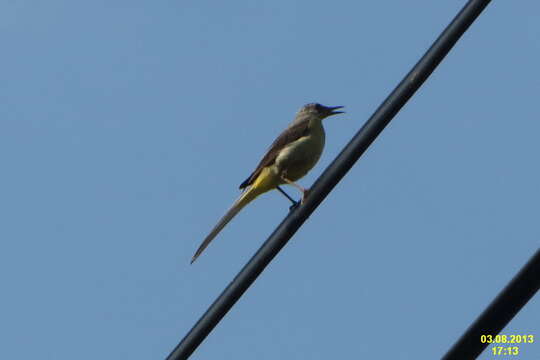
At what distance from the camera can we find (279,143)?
9.95m

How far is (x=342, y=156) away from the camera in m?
4.86

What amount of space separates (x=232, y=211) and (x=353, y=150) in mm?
4511

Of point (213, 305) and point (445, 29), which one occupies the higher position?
point (445, 29)

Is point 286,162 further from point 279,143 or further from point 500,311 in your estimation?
point 500,311

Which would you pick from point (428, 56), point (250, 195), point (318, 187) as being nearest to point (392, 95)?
point (428, 56)

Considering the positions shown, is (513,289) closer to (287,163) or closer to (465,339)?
(465,339)

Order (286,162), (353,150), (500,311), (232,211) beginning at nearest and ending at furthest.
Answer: (500,311) → (353,150) → (232,211) → (286,162)

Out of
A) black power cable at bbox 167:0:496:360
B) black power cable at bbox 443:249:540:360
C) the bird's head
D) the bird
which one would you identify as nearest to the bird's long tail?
the bird

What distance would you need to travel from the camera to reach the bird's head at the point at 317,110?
1093cm

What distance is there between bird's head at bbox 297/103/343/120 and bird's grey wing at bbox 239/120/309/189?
0.68 meters

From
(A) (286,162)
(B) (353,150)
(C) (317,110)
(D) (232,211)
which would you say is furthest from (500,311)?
(C) (317,110)

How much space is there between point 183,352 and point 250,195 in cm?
497

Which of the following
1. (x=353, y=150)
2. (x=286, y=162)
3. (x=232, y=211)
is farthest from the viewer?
(x=286, y=162)

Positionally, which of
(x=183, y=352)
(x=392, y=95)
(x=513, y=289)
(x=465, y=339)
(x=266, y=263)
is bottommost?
(x=183, y=352)
